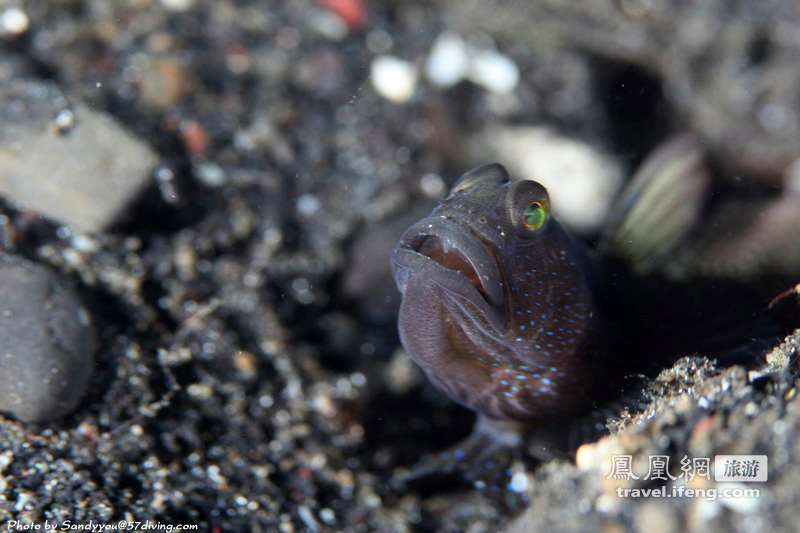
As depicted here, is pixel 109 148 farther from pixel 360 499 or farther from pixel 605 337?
pixel 605 337

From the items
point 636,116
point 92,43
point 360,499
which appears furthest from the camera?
point 636,116

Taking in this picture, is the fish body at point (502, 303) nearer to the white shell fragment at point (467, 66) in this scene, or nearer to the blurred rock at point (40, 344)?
the blurred rock at point (40, 344)

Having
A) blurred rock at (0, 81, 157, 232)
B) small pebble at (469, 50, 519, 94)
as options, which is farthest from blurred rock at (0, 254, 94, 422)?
small pebble at (469, 50, 519, 94)

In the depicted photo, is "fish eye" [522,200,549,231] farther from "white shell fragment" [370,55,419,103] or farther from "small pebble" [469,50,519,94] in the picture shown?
"small pebble" [469,50,519,94]

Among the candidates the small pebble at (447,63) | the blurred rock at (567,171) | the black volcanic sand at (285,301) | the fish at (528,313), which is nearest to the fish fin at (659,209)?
the fish at (528,313)

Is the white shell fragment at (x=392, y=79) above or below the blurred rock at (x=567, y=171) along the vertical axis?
above

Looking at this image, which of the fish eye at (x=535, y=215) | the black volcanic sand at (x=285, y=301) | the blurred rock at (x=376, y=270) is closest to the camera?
the black volcanic sand at (x=285, y=301)

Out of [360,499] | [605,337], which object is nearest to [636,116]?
[605,337]

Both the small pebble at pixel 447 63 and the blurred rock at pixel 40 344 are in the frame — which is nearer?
the blurred rock at pixel 40 344
